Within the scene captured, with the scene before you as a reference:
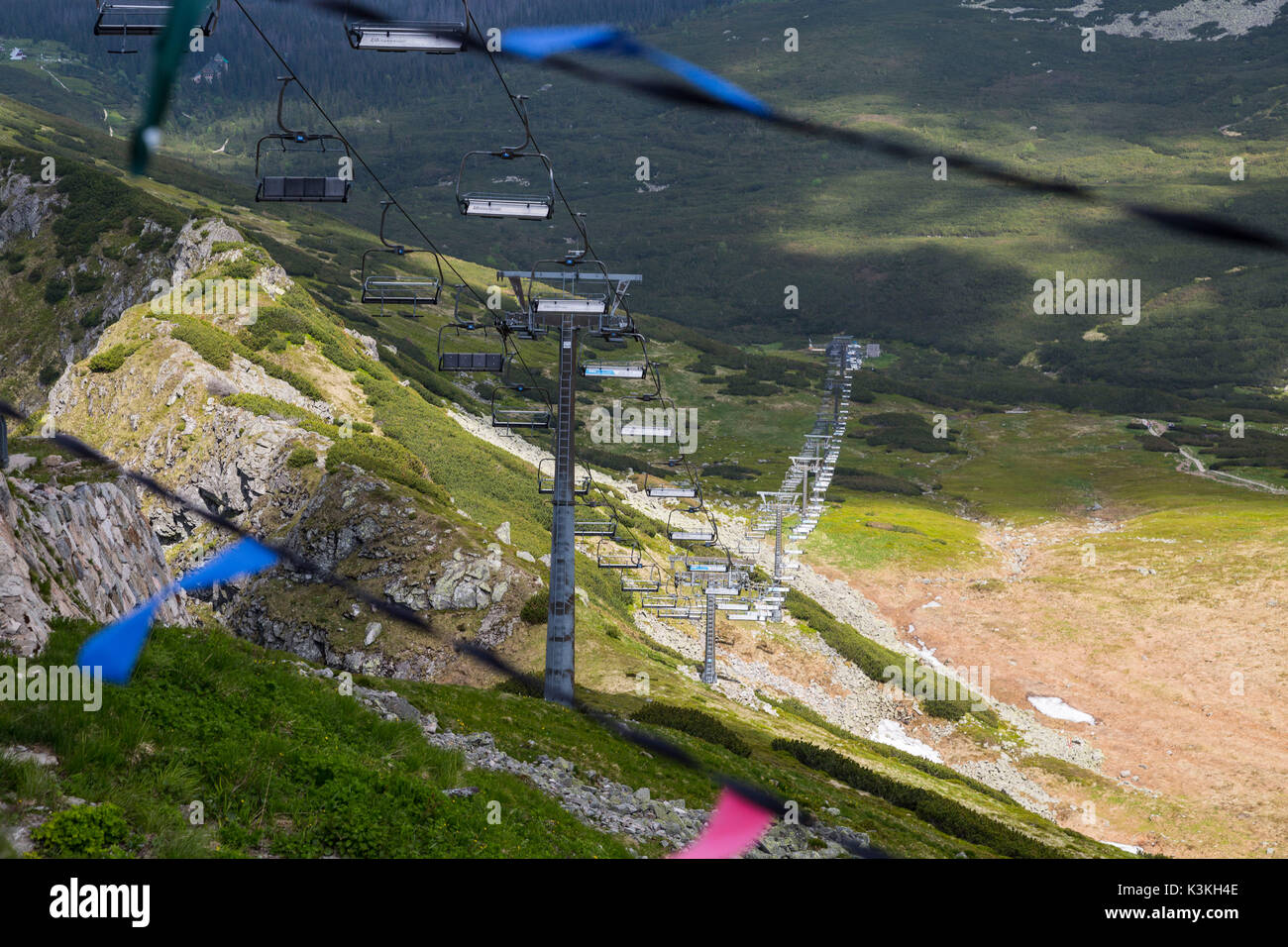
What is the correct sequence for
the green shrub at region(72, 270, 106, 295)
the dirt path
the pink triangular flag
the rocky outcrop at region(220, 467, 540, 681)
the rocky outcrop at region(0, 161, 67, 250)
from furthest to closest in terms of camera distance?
the rocky outcrop at region(0, 161, 67, 250)
the green shrub at region(72, 270, 106, 295)
the dirt path
the rocky outcrop at region(220, 467, 540, 681)
the pink triangular flag

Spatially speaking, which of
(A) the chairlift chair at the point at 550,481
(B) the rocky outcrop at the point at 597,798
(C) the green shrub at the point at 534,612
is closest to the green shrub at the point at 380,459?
(A) the chairlift chair at the point at 550,481

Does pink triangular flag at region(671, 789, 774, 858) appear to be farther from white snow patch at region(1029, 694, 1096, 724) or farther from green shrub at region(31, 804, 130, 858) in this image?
white snow patch at region(1029, 694, 1096, 724)

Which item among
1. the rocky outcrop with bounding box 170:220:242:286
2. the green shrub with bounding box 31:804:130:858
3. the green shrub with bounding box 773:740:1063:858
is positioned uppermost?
the rocky outcrop with bounding box 170:220:242:286

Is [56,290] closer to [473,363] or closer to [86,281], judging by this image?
[86,281]

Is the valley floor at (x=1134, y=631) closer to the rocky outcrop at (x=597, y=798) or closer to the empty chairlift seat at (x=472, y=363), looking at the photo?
the rocky outcrop at (x=597, y=798)

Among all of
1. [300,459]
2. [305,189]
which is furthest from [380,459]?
[305,189]

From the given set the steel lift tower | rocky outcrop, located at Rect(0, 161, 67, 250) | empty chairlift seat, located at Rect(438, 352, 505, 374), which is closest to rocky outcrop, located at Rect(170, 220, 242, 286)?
rocky outcrop, located at Rect(0, 161, 67, 250)
